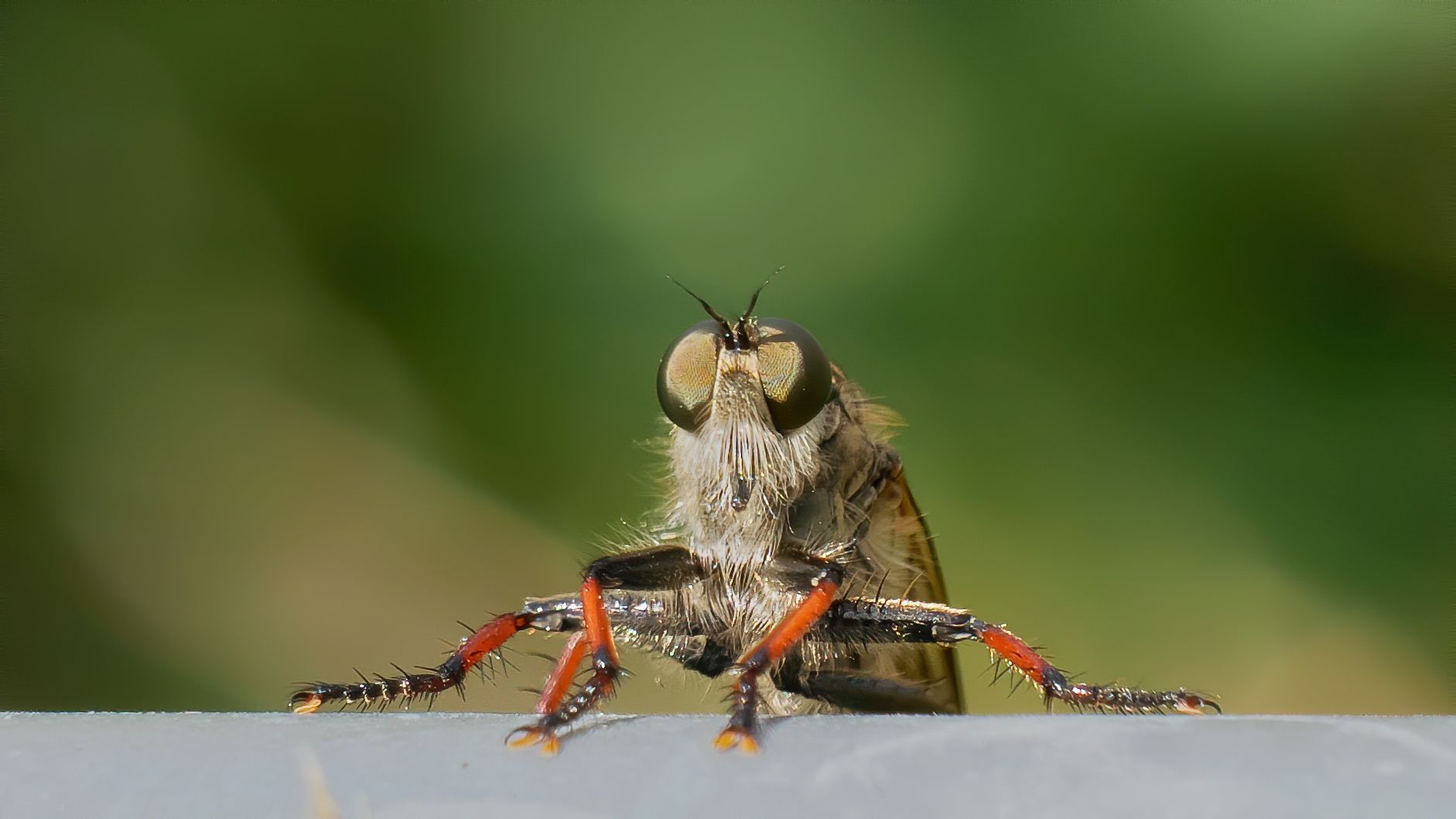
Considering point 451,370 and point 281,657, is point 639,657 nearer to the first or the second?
point 451,370

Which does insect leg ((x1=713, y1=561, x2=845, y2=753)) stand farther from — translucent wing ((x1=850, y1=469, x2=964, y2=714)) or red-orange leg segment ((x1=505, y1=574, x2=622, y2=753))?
translucent wing ((x1=850, y1=469, x2=964, y2=714))

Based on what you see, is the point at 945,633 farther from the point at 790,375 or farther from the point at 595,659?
the point at 595,659

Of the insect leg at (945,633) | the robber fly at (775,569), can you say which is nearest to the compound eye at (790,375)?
the robber fly at (775,569)

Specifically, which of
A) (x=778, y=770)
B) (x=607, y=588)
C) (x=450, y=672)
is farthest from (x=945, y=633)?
(x=778, y=770)

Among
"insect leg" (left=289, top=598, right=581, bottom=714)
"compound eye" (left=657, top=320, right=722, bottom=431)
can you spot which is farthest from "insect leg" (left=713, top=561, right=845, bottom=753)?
"insect leg" (left=289, top=598, right=581, bottom=714)

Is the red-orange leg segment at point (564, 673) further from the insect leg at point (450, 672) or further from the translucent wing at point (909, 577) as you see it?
the translucent wing at point (909, 577)

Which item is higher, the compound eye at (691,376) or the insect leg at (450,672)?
the compound eye at (691,376)

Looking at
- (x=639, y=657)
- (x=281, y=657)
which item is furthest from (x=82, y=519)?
(x=639, y=657)
